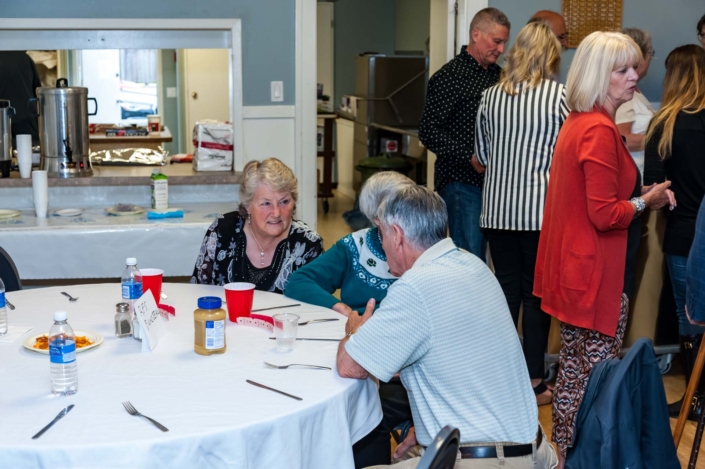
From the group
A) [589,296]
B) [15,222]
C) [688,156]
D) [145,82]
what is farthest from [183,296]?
[145,82]

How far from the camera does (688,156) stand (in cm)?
321

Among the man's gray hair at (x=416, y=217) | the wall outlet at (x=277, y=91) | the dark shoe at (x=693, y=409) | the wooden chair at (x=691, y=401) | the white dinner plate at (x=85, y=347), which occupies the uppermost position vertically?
the wall outlet at (x=277, y=91)

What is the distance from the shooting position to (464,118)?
3.72 meters

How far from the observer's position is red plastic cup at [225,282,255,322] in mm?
2230

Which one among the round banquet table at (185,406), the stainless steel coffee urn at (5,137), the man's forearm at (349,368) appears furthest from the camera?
the stainless steel coffee urn at (5,137)

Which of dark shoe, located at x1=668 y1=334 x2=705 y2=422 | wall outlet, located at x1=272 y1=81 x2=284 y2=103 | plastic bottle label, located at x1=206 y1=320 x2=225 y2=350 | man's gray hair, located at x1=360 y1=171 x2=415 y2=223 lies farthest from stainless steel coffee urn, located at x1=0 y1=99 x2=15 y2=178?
dark shoe, located at x1=668 y1=334 x2=705 y2=422

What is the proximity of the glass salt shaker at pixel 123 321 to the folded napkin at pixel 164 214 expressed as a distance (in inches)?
67.3

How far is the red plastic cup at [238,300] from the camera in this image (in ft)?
7.32

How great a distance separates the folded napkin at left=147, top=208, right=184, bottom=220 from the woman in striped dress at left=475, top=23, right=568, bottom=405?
1428 millimetres

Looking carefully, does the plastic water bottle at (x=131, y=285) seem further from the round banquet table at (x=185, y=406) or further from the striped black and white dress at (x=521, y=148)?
the striped black and white dress at (x=521, y=148)

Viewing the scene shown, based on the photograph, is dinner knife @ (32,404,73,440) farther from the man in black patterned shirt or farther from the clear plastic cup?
the man in black patterned shirt

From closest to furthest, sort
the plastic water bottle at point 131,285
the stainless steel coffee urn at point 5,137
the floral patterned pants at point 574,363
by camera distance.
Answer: the plastic water bottle at point 131,285
the floral patterned pants at point 574,363
the stainless steel coffee urn at point 5,137

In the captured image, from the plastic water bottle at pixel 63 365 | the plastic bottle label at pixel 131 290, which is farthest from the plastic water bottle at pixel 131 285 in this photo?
the plastic water bottle at pixel 63 365

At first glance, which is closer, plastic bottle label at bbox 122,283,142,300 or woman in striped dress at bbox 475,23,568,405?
plastic bottle label at bbox 122,283,142,300
